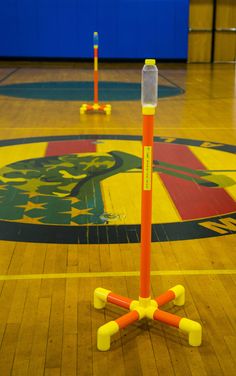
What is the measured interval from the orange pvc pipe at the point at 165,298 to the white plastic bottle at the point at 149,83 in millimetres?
1060

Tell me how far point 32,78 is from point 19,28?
4434mm

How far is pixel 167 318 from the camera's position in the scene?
9.14ft

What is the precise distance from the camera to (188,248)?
3854mm

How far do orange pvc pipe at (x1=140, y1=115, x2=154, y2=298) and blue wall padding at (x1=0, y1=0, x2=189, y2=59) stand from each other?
15.4m

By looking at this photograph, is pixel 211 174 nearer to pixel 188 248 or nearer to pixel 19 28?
pixel 188 248

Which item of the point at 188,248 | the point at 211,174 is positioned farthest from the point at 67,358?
the point at 211,174

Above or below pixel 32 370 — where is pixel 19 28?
above

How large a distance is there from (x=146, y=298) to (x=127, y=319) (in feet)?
0.52

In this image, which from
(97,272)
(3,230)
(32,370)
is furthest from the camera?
(3,230)

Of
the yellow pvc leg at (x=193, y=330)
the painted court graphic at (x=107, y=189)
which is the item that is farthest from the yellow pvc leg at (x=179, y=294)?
the painted court graphic at (x=107, y=189)

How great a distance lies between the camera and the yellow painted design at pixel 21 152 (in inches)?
241

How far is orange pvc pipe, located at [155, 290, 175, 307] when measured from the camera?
294 centimetres

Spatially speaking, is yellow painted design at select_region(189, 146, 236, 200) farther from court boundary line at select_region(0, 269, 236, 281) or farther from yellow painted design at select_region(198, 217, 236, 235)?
court boundary line at select_region(0, 269, 236, 281)

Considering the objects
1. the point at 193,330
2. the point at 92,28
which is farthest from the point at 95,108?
the point at 92,28
